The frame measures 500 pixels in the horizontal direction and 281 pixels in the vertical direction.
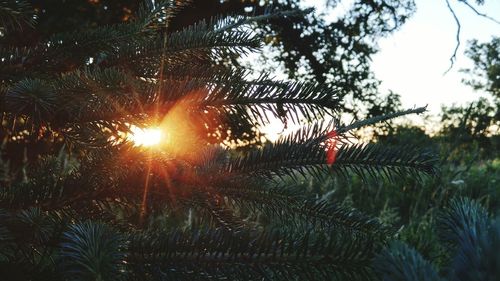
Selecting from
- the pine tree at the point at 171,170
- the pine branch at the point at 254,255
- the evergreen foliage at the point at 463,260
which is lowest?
the evergreen foliage at the point at 463,260

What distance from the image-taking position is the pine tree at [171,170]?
81 cm

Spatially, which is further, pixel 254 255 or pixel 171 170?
pixel 171 170

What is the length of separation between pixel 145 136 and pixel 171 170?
0.50ft

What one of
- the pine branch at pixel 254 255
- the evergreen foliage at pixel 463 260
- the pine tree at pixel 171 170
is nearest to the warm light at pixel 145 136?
the pine tree at pixel 171 170

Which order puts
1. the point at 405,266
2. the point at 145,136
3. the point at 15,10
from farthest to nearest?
the point at 145,136, the point at 15,10, the point at 405,266

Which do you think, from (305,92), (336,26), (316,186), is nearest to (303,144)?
(305,92)

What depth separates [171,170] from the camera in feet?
3.79

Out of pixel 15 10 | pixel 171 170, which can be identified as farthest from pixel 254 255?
pixel 15 10

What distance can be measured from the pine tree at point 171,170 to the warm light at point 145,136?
0.5 inches

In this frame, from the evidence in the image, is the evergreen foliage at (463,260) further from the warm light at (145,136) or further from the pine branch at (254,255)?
the warm light at (145,136)

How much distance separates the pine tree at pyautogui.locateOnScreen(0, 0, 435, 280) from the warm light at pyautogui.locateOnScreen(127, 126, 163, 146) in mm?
12

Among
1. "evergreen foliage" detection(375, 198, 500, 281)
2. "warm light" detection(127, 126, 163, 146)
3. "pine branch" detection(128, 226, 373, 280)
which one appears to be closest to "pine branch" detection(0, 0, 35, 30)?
"warm light" detection(127, 126, 163, 146)

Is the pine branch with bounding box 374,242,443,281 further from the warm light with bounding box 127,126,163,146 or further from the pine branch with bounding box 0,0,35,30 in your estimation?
the pine branch with bounding box 0,0,35,30

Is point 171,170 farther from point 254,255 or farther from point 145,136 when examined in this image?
point 254,255
